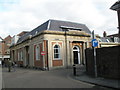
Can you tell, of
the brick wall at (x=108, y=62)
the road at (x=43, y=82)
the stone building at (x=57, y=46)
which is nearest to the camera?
the road at (x=43, y=82)

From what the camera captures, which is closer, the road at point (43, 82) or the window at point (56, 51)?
the road at point (43, 82)

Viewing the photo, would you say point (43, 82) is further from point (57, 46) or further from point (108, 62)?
point (57, 46)

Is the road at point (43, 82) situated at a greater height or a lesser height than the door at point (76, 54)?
lesser

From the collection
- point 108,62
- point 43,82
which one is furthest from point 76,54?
point 43,82

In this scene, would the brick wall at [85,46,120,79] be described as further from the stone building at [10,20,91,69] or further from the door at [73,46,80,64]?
the door at [73,46,80,64]

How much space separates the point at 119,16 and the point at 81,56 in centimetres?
1076

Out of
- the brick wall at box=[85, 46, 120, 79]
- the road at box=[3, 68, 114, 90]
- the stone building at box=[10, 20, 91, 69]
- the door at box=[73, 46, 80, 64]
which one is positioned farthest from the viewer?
the door at box=[73, 46, 80, 64]

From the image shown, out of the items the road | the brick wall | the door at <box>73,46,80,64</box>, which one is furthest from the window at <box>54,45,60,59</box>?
the brick wall

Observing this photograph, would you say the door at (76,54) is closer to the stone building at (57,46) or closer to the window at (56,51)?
the stone building at (57,46)

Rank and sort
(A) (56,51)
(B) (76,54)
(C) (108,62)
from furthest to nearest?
1. (B) (76,54)
2. (A) (56,51)
3. (C) (108,62)

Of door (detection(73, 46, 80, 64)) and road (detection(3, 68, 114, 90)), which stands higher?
door (detection(73, 46, 80, 64))

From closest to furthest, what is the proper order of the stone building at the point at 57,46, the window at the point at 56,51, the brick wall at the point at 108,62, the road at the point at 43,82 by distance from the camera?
1. the road at the point at 43,82
2. the brick wall at the point at 108,62
3. the stone building at the point at 57,46
4. the window at the point at 56,51

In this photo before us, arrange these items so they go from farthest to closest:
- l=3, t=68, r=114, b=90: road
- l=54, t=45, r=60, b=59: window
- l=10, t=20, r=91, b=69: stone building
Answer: l=54, t=45, r=60, b=59: window
l=10, t=20, r=91, b=69: stone building
l=3, t=68, r=114, b=90: road

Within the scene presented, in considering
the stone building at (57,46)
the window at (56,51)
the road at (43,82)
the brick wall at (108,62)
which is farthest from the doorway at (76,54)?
the brick wall at (108,62)
